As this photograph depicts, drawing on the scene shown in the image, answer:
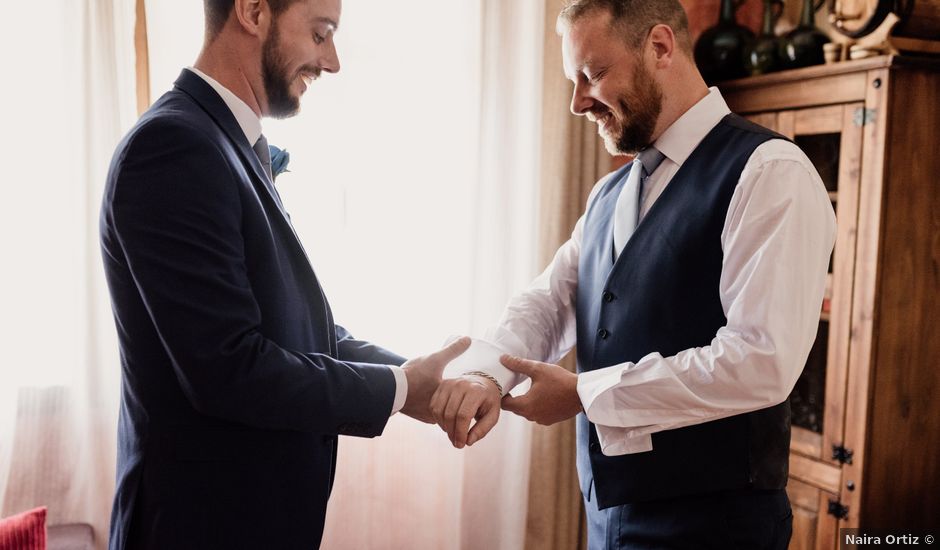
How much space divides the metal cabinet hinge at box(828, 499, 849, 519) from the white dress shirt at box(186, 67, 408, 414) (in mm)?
1763

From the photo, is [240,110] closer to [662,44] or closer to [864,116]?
[662,44]

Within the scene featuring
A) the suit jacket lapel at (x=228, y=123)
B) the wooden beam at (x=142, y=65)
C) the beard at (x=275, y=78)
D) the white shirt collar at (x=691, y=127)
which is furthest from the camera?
the wooden beam at (x=142, y=65)

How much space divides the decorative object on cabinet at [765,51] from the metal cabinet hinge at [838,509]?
1502mm

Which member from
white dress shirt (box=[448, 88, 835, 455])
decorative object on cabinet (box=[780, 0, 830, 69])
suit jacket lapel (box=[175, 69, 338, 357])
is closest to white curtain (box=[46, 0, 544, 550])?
decorative object on cabinet (box=[780, 0, 830, 69])

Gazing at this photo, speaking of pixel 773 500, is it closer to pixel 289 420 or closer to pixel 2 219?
pixel 289 420

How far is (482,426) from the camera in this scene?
1766 millimetres

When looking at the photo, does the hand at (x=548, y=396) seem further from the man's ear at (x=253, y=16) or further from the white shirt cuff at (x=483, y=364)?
the man's ear at (x=253, y=16)

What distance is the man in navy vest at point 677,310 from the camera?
1.44m

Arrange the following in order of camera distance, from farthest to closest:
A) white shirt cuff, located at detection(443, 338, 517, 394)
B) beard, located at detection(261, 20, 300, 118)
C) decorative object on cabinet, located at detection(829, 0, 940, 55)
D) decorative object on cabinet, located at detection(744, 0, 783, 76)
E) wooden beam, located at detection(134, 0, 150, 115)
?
decorative object on cabinet, located at detection(744, 0, 783, 76)
wooden beam, located at detection(134, 0, 150, 115)
decorative object on cabinet, located at detection(829, 0, 940, 55)
white shirt cuff, located at detection(443, 338, 517, 394)
beard, located at detection(261, 20, 300, 118)

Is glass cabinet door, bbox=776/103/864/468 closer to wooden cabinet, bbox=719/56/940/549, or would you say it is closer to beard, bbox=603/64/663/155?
wooden cabinet, bbox=719/56/940/549

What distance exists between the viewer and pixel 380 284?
2945mm

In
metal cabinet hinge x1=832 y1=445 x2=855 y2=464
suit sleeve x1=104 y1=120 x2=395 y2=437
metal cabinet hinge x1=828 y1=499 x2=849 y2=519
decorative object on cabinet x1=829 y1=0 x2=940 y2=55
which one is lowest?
metal cabinet hinge x1=828 y1=499 x2=849 y2=519

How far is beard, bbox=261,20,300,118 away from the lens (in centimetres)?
148

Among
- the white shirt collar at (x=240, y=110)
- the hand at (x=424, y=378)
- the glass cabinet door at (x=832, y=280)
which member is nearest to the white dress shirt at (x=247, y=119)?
the white shirt collar at (x=240, y=110)
